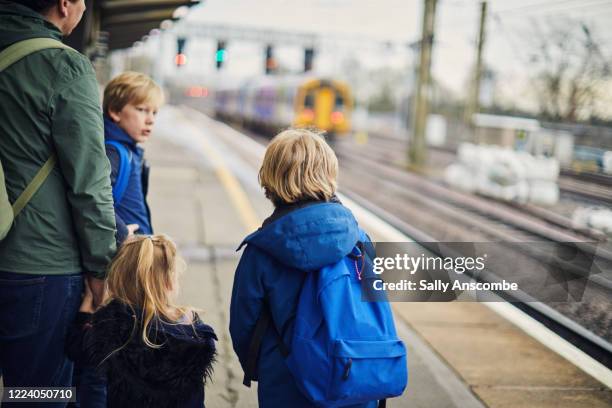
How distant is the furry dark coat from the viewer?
7.52 ft

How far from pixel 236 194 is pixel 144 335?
8924 mm

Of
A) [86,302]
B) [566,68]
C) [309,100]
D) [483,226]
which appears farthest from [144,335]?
[309,100]

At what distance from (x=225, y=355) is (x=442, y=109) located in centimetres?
4315

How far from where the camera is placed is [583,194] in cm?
1202

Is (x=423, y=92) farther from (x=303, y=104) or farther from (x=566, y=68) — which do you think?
(x=566, y=68)

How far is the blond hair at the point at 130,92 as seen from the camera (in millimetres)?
2975

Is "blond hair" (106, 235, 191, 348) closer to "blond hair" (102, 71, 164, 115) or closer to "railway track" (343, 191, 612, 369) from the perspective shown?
"blond hair" (102, 71, 164, 115)

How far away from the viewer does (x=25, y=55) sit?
207cm

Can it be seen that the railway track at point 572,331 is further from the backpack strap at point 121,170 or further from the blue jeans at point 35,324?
the blue jeans at point 35,324

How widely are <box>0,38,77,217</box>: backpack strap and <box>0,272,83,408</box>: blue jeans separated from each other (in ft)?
0.74

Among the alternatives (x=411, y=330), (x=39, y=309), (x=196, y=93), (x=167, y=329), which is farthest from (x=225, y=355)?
(x=196, y=93)

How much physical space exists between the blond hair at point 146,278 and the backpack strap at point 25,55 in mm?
352

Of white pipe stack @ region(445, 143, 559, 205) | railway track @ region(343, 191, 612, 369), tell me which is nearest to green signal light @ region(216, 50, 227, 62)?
white pipe stack @ region(445, 143, 559, 205)

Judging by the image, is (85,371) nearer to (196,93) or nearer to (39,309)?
(39,309)
